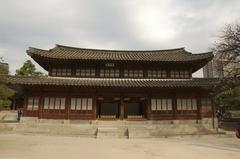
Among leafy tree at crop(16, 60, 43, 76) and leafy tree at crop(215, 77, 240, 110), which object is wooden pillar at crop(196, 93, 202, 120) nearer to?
leafy tree at crop(215, 77, 240, 110)

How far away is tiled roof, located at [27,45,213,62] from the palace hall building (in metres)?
0.21

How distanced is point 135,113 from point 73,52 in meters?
13.0

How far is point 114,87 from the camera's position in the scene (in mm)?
25156

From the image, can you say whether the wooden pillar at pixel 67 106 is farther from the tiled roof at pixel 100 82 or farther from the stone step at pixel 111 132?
the stone step at pixel 111 132

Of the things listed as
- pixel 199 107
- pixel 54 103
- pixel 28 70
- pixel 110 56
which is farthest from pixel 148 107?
pixel 28 70

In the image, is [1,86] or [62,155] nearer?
[62,155]

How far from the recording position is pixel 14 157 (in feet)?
36.7

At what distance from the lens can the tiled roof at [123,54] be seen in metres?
26.9

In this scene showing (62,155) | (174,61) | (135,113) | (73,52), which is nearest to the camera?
Result: (62,155)

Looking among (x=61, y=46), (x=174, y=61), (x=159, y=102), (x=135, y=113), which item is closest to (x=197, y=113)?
(x=159, y=102)

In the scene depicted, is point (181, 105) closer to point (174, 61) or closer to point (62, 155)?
point (174, 61)

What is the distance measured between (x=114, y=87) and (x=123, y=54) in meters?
8.26

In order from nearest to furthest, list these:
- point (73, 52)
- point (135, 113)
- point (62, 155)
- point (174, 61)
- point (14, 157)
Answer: point (14, 157), point (62, 155), point (174, 61), point (73, 52), point (135, 113)

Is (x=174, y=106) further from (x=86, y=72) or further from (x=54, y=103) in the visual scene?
(x=54, y=103)
